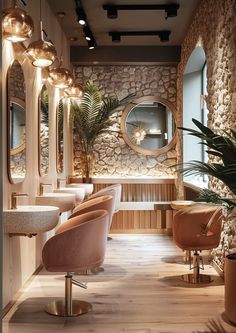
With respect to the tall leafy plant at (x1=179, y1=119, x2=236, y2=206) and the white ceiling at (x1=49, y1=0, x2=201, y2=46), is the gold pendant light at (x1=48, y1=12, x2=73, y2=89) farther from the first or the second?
the tall leafy plant at (x1=179, y1=119, x2=236, y2=206)

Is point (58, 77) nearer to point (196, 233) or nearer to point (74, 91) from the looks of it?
point (74, 91)

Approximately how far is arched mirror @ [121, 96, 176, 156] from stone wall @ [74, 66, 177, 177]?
0.32ft

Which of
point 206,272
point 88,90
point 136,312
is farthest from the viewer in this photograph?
point 88,90

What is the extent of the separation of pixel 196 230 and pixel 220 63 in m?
1.67

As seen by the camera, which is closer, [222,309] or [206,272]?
[222,309]

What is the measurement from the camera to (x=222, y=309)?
3621 millimetres

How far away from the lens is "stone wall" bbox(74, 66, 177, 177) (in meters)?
7.76

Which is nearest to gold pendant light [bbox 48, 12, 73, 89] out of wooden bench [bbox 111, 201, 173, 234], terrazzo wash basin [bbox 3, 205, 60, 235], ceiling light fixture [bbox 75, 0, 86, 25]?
ceiling light fixture [bbox 75, 0, 86, 25]

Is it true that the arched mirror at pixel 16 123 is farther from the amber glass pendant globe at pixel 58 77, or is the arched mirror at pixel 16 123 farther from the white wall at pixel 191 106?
the white wall at pixel 191 106

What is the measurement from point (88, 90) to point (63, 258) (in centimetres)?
443

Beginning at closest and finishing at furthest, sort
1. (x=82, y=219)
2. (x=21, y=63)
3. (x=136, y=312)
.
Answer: (x=136, y=312) < (x=82, y=219) < (x=21, y=63)

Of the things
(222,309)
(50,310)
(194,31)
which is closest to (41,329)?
(50,310)

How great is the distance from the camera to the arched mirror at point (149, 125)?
7.75 metres

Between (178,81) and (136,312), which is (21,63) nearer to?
(136,312)
